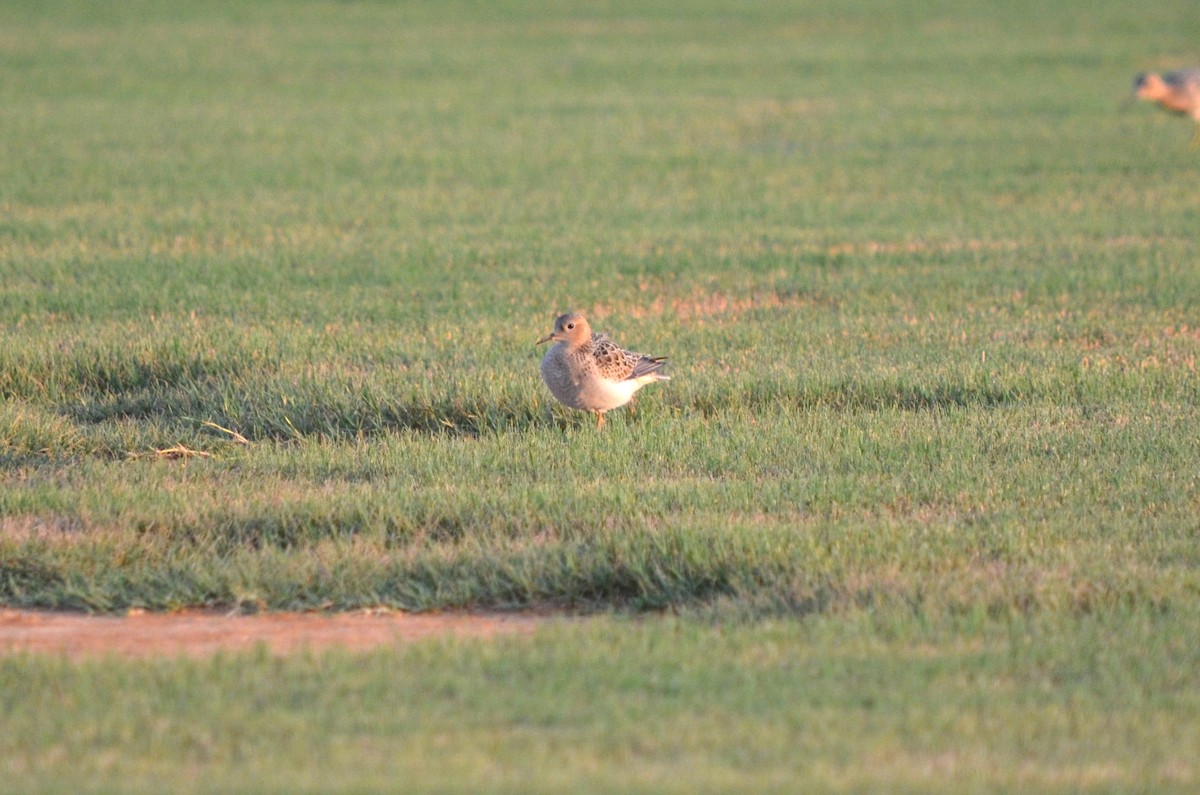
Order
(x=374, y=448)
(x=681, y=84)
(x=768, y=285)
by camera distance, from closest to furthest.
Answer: (x=374, y=448) < (x=768, y=285) < (x=681, y=84)

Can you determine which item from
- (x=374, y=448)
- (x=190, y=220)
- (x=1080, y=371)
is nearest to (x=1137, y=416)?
(x=1080, y=371)

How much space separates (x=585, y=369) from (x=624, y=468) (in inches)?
28.7

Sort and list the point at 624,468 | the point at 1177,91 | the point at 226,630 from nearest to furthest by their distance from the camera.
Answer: the point at 226,630 → the point at 624,468 → the point at 1177,91

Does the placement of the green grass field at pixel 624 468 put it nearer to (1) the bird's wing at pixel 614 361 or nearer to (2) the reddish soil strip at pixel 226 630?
(2) the reddish soil strip at pixel 226 630

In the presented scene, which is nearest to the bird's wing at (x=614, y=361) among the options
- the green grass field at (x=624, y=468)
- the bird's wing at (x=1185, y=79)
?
the green grass field at (x=624, y=468)

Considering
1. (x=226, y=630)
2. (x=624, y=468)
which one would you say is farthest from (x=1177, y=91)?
(x=226, y=630)

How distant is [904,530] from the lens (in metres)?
6.88

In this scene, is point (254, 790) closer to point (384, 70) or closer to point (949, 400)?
point (949, 400)

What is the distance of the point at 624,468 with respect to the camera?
8.12m

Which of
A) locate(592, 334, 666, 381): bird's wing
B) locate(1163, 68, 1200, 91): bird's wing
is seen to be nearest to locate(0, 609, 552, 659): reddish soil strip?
locate(592, 334, 666, 381): bird's wing

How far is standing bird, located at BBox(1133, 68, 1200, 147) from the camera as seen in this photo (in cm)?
2431

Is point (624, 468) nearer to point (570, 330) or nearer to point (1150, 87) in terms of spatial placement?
point (570, 330)

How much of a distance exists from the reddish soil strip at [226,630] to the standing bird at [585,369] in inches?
93.3

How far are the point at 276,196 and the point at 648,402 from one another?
413 inches
